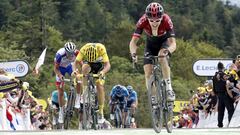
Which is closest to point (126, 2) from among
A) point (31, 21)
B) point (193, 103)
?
point (31, 21)

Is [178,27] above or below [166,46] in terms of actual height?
above

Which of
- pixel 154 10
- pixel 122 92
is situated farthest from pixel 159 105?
pixel 122 92

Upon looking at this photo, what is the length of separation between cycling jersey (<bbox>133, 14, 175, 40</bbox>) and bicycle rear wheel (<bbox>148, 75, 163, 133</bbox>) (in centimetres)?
80

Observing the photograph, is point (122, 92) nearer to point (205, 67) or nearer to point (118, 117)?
point (118, 117)

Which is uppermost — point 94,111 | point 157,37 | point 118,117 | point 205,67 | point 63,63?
point 205,67

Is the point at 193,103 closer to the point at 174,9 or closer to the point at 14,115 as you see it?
the point at 14,115

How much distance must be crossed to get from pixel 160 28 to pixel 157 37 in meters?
0.19

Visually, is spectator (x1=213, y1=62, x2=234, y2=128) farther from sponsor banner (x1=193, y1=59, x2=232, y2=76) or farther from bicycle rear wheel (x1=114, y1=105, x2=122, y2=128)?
sponsor banner (x1=193, y1=59, x2=232, y2=76)

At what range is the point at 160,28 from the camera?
1276 cm

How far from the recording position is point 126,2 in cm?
16925

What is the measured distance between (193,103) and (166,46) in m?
15.9

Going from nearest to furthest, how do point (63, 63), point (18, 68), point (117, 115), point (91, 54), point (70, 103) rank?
point (91, 54) < point (70, 103) < point (63, 63) < point (117, 115) < point (18, 68)

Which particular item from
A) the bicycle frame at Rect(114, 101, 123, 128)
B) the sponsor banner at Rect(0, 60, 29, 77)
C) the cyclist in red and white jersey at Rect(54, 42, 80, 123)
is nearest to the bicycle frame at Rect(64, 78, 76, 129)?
the cyclist in red and white jersey at Rect(54, 42, 80, 123)

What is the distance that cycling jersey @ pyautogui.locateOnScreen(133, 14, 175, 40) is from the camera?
12727 mm
